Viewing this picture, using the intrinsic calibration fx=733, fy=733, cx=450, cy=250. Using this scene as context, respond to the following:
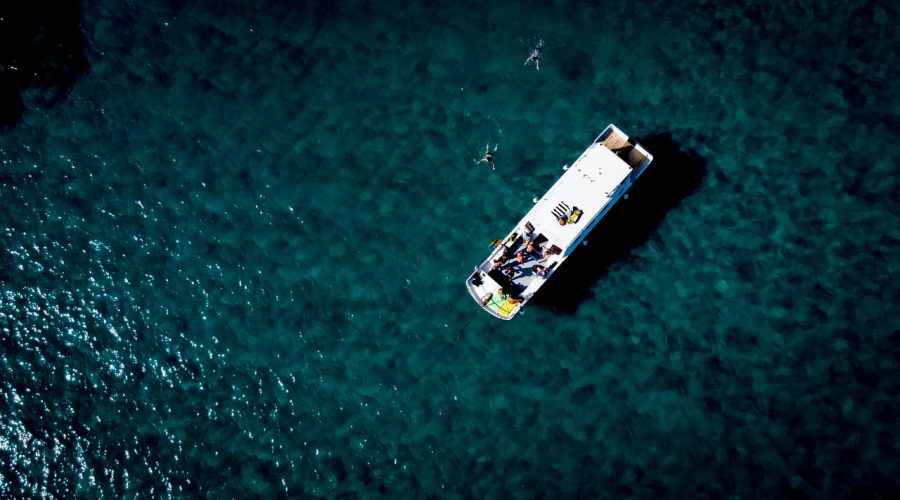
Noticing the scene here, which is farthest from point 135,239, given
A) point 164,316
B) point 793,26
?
point 793,26

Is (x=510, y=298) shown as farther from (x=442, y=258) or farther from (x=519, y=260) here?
(x=442, y=258)

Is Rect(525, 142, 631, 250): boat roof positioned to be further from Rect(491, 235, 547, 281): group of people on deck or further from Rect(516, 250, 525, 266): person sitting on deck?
Rect(516, 250, 525, 266): person sitting on deck

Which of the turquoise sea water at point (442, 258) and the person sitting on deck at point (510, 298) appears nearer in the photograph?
the person sitting on deck at point (510, 298)

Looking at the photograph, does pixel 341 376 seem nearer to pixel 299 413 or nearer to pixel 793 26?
pixel 299 413

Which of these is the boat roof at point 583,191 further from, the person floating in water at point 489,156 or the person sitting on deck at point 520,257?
the person floating in water at point 489,156

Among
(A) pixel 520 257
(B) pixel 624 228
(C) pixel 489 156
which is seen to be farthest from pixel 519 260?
(C) pixel 489 156

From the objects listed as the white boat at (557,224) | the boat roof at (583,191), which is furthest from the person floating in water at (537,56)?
the boat roof at (583,191)
